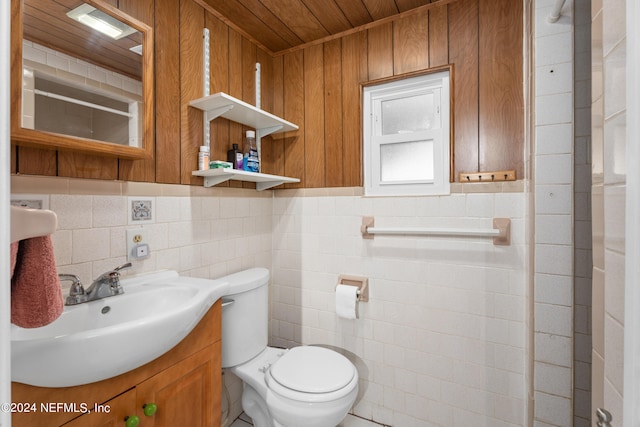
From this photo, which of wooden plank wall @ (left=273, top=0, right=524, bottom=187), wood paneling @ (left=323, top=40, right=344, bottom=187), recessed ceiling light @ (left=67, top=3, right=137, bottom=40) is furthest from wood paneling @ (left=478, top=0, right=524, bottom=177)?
recessed ceiling light @ (left=67, top=3, right=137, bottom=40)

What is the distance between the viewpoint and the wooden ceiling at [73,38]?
0.93 metres

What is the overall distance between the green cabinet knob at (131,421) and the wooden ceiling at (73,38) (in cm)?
117

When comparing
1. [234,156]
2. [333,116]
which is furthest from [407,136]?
[234,156]

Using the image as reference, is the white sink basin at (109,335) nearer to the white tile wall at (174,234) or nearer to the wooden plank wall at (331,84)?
the white tile wall at (174,234)

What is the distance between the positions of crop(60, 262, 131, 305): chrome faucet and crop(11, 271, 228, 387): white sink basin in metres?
0.02

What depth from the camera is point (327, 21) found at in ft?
5.54

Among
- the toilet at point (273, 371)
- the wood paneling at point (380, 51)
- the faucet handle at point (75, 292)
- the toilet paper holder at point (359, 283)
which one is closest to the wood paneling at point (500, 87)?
the wood paneling at point (380, 51)

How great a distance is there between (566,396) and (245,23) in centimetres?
235

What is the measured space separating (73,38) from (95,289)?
34.3 inches

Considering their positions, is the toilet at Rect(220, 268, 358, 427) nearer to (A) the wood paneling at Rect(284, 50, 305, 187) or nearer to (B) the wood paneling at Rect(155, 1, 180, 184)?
(B) the wood paneling at Rect(155, 1, 180, 184)

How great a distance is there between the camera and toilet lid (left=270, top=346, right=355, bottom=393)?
1.28 m

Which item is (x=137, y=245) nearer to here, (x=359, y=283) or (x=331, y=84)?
(x=359, y=283)

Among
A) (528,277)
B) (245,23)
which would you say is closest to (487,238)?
(528,277)

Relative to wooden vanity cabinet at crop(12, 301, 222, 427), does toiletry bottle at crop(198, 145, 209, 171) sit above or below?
above
